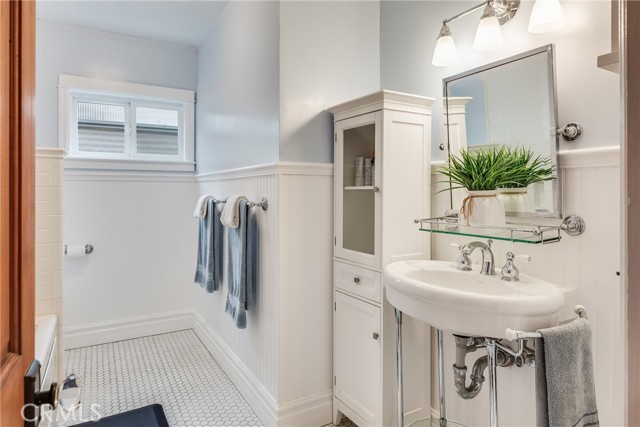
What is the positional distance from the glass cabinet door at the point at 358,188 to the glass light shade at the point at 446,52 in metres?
0.37

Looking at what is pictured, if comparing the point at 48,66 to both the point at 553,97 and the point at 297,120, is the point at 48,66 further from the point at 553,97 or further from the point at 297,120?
the point at 553,97

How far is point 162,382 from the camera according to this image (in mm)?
2432

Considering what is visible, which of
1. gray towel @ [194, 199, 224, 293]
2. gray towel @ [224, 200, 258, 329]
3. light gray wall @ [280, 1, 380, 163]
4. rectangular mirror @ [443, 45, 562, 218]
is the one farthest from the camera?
gray towel @ [194, 199, 224, 293]

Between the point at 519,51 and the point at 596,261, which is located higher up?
the point at 519,51

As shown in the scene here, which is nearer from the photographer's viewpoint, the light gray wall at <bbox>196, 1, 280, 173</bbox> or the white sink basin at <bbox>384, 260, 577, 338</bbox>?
the white sink basin at <bbox>384, 260, 577, 338</bbox>

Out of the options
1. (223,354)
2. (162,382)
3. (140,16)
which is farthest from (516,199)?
(140,16)

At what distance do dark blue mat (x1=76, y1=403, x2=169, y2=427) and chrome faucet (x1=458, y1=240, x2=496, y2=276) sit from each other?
1.69 meters

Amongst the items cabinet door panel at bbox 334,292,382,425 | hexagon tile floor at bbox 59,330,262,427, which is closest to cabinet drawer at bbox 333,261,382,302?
cabinet door panel at bbox 334,292,382,425

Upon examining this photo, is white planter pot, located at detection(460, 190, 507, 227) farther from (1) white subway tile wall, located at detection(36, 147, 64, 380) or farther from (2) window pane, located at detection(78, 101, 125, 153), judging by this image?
(2) window pane, located at detection(78, 101, 125, 153)

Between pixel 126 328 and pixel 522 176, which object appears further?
pixel 126 328

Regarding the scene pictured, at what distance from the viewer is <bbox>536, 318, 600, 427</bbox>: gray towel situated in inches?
42.9

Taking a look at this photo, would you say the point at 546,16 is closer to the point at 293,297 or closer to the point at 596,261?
the point at 596,261

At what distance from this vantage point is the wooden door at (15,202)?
0.48m

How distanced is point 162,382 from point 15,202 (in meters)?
2.28
